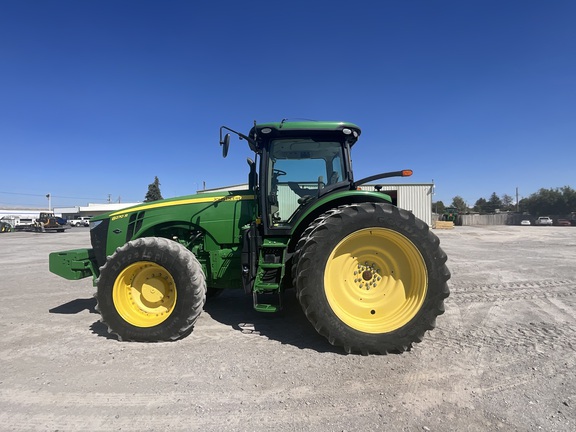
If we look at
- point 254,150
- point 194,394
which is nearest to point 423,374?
point 194,394

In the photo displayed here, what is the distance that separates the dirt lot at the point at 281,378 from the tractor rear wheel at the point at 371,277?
10.2 inches

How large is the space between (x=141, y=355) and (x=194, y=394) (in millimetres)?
993

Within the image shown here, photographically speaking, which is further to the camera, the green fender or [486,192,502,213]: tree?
[486,192,502,213]: tree

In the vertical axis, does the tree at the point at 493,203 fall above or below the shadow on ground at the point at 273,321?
above

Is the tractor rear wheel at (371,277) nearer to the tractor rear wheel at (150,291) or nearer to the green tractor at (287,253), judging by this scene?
the green tractor at (287,253)

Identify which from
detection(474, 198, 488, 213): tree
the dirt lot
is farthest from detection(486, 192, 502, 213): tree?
the dirt lot

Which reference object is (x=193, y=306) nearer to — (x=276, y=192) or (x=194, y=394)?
(x=194, y=394)

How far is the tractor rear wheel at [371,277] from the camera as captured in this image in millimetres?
3254

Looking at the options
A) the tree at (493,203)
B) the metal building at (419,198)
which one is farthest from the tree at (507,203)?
the metal building at (419,198)

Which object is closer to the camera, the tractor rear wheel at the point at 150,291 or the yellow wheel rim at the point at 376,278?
the yellow wheel rim at the point at 376,278

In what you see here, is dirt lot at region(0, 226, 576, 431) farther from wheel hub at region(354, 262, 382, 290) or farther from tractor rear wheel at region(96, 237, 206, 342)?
wheel hub at region(354, 262, 382, 290)

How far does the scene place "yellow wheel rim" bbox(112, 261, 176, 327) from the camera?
3.70 metres

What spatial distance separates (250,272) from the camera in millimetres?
3828

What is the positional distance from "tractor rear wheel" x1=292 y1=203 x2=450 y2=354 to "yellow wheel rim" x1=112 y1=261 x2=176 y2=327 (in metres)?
1.56
